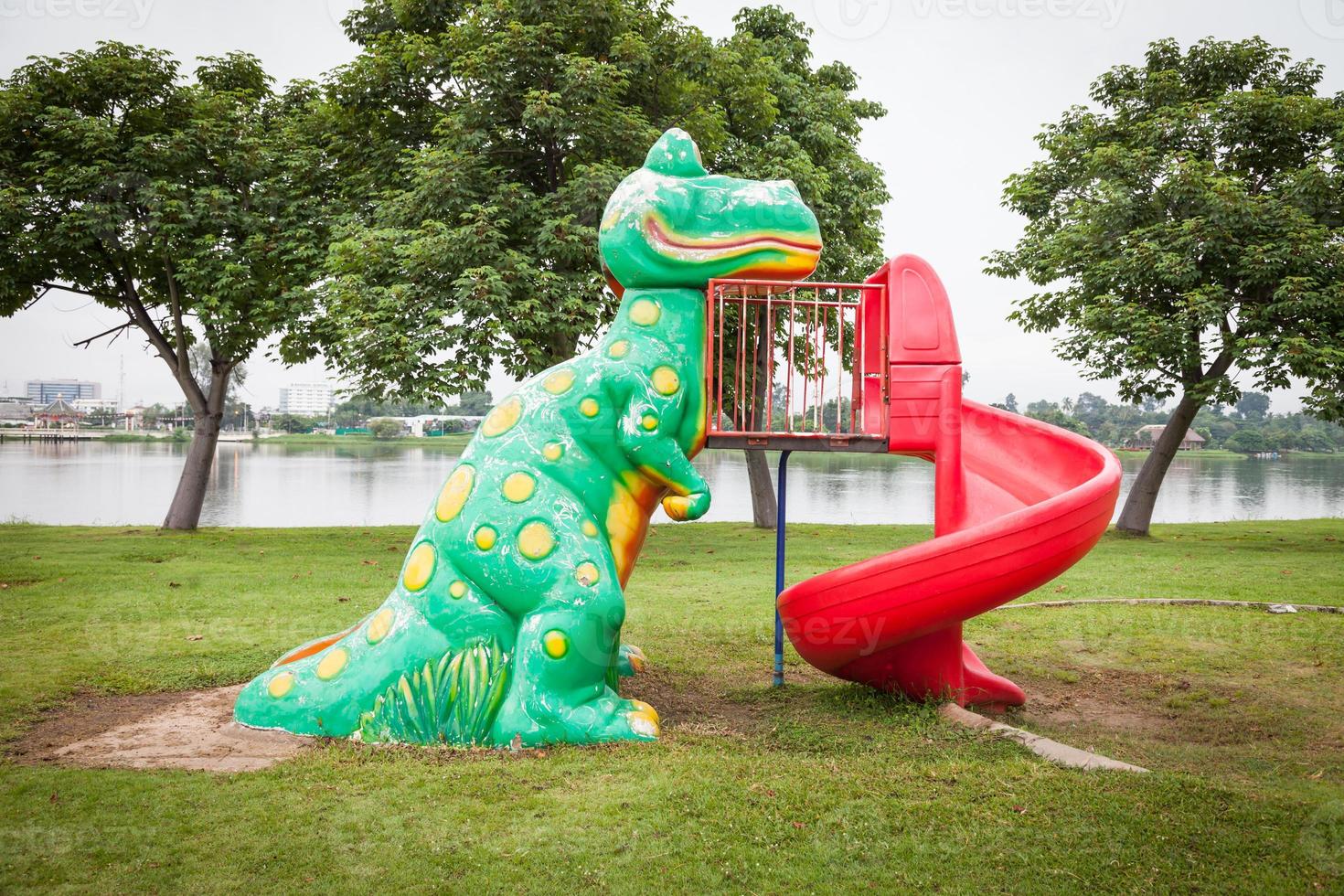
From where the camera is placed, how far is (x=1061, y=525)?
5578 mm

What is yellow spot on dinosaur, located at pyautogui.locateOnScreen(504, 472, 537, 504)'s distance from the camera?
5578 mm

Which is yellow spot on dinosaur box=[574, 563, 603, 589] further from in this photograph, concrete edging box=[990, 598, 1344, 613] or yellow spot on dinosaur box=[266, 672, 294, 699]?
concrete edging box=[990, 598, 1344, 613]

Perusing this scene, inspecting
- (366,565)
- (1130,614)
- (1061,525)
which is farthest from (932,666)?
(366,565)

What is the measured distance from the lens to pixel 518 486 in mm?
5609

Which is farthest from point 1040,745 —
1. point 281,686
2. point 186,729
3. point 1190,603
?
point 1190,603

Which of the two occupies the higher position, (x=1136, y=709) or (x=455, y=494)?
(x=455, y=494)

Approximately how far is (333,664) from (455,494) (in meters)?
1.19

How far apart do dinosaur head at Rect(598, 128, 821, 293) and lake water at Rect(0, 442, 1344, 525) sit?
54.5 ft

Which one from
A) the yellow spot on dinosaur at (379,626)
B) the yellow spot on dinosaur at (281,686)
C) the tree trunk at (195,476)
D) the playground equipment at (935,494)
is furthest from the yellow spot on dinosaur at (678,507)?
the tree trunk at (195,476)

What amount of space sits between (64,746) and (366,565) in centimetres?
760

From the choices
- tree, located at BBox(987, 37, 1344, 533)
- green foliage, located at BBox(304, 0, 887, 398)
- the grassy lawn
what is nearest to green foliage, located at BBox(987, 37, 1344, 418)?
tree, located at BBox(987, 37, 1344, 533)

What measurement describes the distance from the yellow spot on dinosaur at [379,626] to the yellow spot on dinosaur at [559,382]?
1593 millimetres

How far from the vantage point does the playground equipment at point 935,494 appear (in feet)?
18.3

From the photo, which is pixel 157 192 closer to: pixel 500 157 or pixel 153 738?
pixel 500 157
